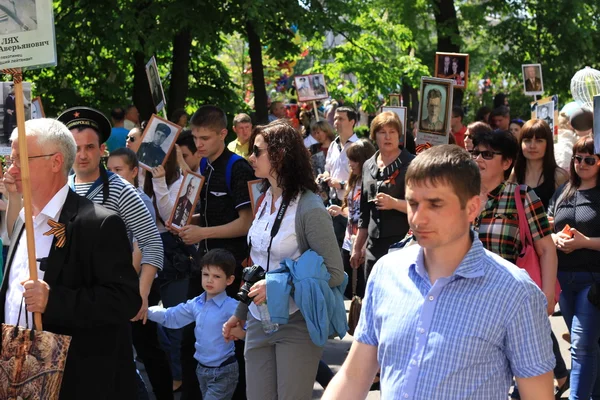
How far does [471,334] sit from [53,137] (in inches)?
77.0

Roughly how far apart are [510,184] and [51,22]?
2.68 m

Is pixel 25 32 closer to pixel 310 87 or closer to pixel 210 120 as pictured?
pixel 210 120

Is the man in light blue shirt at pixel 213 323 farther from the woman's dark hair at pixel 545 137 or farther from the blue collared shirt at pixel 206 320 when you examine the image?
the woman's dark hair at pixel 545 137

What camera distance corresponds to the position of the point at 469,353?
3090 mm

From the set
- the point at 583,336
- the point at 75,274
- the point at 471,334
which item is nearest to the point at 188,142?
the point at 583,336

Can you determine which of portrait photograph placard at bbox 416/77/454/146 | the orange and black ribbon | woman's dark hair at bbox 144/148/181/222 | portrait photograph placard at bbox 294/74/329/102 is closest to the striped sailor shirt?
the orange and black ribbon

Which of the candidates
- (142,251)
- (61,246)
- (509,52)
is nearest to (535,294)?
(61,246)

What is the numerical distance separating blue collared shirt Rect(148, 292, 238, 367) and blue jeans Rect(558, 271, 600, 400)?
227cm

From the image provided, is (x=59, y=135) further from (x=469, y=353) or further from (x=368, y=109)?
(x=368, y=109)

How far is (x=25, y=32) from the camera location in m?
4.27

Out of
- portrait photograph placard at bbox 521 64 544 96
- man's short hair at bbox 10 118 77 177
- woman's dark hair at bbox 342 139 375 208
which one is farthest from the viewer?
portrait photograph placard at bbox 521 64 544 96

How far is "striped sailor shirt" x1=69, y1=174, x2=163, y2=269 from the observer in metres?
5.59

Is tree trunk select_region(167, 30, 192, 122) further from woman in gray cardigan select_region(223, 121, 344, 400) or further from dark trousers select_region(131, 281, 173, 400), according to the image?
woman in gray cardigan select_region(223, 121, 344, 400)

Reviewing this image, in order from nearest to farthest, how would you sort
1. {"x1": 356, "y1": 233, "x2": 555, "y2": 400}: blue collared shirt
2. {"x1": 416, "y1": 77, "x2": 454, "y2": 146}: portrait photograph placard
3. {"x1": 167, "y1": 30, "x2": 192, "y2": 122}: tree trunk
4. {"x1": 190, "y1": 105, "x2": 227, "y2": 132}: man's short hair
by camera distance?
{"x1": 356, "y1": 233, "x2": 555, "y2": 400}: blue collared shirt
{"x1": 190, "y1": 105, "x2": 227, "y2": 132}: man's short hair
{"x1": 416, "y1": 77, "x2": 454, "y2": 146}: portrait photograph placard
{"x1": 167, "y1": 30, "x2": 192, "y2": 122}: tree trunk
